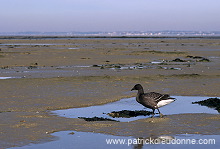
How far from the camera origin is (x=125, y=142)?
8961 millimetres

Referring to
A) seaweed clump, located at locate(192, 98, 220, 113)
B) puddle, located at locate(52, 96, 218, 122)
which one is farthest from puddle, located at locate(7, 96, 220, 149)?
seaweed clump, located at locate(192, 98, 220, 113)

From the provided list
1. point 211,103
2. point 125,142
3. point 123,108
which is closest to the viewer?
point 125,142

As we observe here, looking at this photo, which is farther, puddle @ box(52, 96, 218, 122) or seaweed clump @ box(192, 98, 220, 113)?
seaweed clump @ box(192, 98, 220, 113)

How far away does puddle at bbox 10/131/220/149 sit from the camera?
28.2 ft

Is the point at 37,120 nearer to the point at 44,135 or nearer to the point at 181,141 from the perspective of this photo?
the point at 44,135

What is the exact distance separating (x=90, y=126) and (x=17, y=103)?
480 centimetres

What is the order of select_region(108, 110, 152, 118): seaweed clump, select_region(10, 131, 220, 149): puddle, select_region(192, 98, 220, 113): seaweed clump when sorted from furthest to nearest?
1. select_region(192, 98, 220, 113): seaweed clump
2. select_region(108, 110, 152, 118): seaweed clump
3. select_region(10, 131, 220, 149): puddle

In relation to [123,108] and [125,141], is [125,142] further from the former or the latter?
[123,108]

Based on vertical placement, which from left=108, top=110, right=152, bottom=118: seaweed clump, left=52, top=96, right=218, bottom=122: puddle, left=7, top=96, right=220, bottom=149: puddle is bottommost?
left=52, top=96, right=218, bottom=122: puddle

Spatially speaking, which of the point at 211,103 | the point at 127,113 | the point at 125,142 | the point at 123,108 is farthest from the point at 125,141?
the point at 211,103

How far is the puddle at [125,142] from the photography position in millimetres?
8602

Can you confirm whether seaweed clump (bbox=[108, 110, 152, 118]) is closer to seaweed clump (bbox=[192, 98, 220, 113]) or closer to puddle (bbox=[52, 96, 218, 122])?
puddle (bbox=[52, 96, 218, 122])

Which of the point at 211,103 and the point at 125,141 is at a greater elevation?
the point at 125,141

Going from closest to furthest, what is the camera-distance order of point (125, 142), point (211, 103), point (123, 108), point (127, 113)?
point (125, 142) → point (127, 113) → point (123, 108) → point (211, 103)
